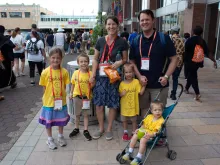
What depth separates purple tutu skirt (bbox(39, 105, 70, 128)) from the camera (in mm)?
3420

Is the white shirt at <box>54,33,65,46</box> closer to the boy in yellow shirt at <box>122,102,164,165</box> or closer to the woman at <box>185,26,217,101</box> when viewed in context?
the woman at <box>185,26,217,101</box>

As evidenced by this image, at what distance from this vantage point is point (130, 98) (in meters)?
3.53

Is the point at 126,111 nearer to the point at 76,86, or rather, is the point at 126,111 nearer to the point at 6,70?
the point at 76,86

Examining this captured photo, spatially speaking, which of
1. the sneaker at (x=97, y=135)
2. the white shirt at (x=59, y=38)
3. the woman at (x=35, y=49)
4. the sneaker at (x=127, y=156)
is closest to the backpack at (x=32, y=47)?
the woman at (x=35, y=49)

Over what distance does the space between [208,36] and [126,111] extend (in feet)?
31.5

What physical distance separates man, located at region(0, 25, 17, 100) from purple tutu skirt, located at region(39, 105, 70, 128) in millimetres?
3526

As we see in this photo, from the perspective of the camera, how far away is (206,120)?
4.60 metres

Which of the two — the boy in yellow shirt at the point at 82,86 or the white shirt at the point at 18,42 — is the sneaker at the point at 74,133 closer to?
the boy in yellow shirt at the point at 82,86

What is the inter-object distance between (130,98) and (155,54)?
0.82m

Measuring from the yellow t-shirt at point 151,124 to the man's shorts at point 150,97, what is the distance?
0.31 meters

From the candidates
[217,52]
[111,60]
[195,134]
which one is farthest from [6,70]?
[217,52]

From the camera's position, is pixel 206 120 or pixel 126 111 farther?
pixel 206 120

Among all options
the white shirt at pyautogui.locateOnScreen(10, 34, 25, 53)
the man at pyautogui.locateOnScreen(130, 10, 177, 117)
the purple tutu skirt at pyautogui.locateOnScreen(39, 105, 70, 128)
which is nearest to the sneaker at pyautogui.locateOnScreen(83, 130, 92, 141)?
the purple tutu skirt at pyautogui.locateOnScreen(39, 105, 70, 128)

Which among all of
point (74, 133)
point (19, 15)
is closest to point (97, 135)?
point (74, 133)
